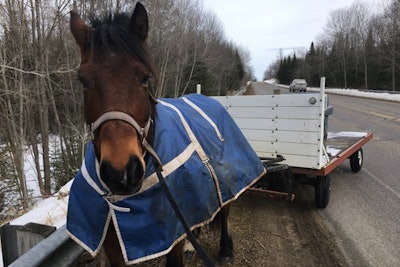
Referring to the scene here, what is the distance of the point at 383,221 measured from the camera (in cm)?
427

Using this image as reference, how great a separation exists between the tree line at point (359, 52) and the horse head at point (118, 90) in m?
46.2

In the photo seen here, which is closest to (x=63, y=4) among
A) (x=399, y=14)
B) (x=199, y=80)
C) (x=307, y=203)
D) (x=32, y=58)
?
(x=32, y=58)

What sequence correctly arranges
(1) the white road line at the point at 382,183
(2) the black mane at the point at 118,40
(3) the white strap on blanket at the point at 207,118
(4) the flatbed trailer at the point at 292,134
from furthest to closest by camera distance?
(1) the white road line at the point at 382,183 → (4) the flatbed trailer at the point at 292,134 → (3) the white strap on blanket at the point at 207,118 → (2) the black mane at the point at 118,40

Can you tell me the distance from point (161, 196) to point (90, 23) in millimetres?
1180

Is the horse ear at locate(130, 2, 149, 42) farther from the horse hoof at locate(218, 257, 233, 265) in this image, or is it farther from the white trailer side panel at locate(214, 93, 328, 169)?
the white trailer side panel at locate(214, 93, 328, 169)

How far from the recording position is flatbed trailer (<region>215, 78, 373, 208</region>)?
4465mm

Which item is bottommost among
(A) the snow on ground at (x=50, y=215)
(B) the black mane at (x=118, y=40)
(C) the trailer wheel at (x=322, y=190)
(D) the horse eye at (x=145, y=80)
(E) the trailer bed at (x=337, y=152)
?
(C) the trailer wheel at (x=322, y=190)

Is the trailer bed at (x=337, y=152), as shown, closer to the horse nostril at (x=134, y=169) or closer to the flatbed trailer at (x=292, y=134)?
the flatbed trailer at (x=292, y=134)

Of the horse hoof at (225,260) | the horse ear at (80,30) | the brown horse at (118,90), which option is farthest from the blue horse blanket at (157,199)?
the horse hoof at (225,260)

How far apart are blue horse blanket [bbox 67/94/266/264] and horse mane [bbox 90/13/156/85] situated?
56 centimetres

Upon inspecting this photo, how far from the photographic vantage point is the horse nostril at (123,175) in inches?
57.7

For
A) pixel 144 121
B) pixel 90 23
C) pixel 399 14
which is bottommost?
pixel 144 121

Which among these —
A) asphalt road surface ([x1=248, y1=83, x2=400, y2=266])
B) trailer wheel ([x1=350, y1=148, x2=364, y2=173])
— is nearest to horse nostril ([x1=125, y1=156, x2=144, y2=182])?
asphalt road surface ([x1=248, y1=83, x2=400, y2=266])

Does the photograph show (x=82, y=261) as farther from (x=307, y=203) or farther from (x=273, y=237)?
(x=307, y=203)
